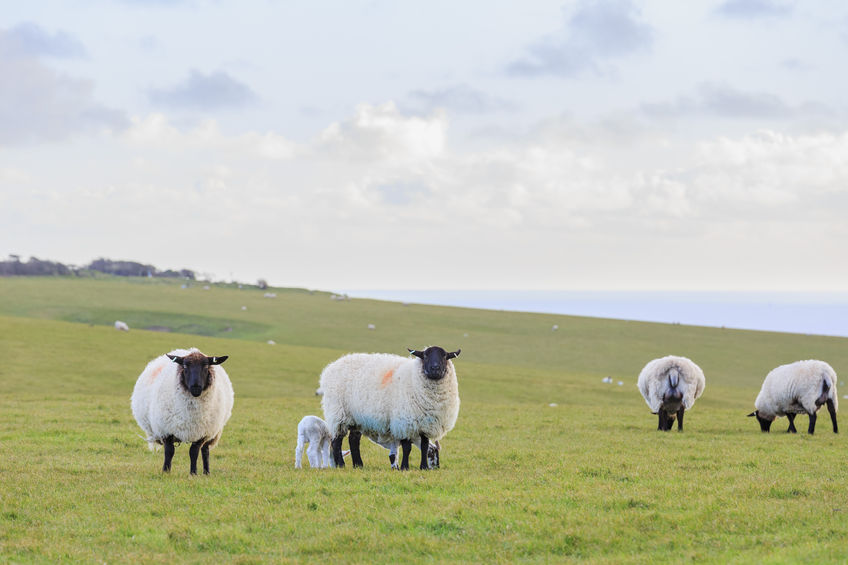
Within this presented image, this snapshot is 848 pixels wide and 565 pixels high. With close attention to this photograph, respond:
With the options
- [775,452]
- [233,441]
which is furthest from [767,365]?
[233,441]

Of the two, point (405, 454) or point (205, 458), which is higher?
point (405, 454)

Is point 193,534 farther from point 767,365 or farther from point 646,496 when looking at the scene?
point 767,365

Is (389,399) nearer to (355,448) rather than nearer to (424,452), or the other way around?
(424,452)

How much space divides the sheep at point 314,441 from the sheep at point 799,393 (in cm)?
1488

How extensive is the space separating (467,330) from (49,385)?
1948 inches

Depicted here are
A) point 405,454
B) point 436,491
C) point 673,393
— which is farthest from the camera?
point 673,393

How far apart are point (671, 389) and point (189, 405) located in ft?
49.9

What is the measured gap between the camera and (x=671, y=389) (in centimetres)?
2372

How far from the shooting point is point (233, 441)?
2005cm

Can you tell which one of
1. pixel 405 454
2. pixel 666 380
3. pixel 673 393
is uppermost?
pixel 666 380

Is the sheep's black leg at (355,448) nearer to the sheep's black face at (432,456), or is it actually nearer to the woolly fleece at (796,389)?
the sheep's black face at (432,456)

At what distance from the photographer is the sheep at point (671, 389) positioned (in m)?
23.8

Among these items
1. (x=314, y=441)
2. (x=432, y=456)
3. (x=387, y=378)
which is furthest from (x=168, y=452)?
(x=432, y=456)

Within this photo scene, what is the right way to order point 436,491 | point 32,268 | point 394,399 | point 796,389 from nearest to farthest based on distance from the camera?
point 436,491 < point 394,399 < point 796,389 < point 32,268
